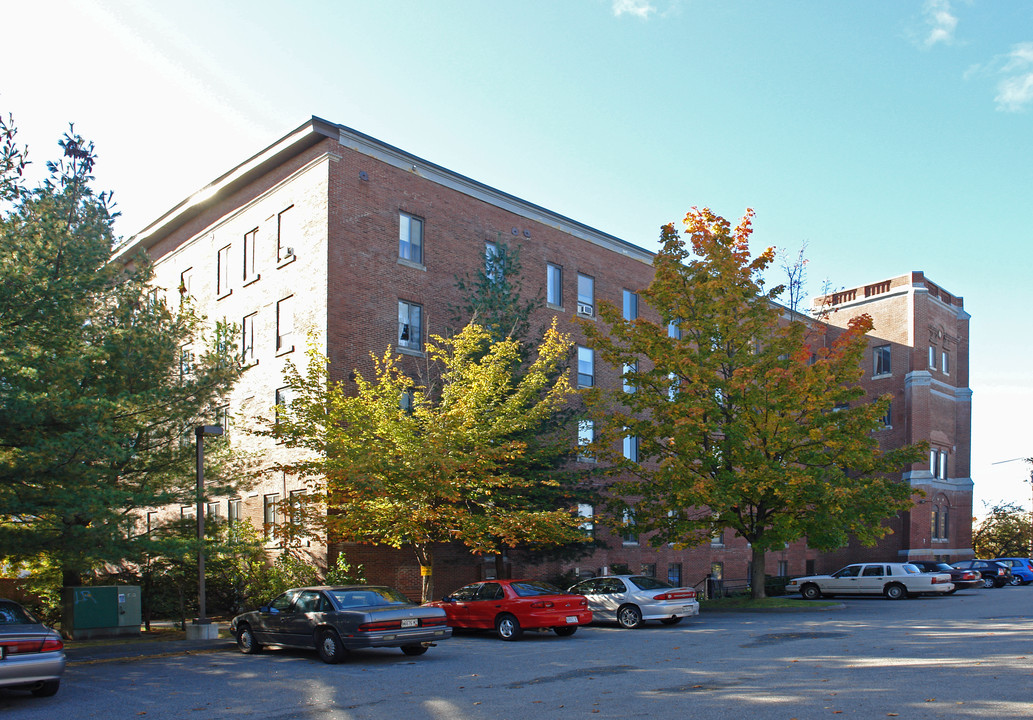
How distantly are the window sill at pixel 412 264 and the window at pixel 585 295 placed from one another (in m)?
8.64

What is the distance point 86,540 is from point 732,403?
19.3 m

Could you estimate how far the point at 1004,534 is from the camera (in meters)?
61.1

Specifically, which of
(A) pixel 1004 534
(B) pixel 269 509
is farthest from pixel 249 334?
(A) pixel 1004 534

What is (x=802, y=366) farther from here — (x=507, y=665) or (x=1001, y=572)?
(x=1001, y=572)

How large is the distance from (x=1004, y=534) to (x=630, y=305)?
3650 centimetres

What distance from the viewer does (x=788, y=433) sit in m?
28.6

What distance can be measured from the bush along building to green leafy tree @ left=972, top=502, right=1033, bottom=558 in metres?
27.2

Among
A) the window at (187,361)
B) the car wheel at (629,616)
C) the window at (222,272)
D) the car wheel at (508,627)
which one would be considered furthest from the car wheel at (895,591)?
the window at (222,272)

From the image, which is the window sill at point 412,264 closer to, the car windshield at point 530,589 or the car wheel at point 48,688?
the car windshield at point 530,589

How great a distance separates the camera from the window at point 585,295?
39.0 m

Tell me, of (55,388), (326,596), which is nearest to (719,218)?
(326,596)

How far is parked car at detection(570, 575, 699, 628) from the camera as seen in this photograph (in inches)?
910

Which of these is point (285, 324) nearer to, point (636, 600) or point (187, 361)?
point (187, 361)

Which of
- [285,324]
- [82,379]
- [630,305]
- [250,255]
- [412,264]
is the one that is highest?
[250,255]
